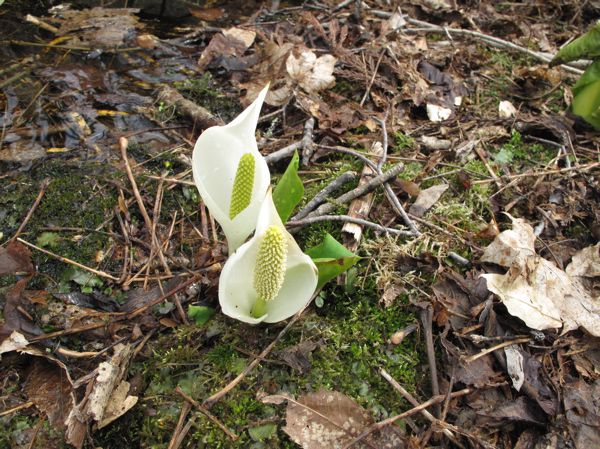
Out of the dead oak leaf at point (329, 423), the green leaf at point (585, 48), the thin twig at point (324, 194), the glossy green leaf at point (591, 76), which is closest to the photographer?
the dead oak leaf at point (329, 423)

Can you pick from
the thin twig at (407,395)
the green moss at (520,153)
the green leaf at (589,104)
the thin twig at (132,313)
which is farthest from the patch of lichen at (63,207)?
the green leaf at (589,104)

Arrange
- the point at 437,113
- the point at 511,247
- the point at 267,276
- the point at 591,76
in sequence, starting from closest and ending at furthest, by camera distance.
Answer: the point at 267,276
the point at 511,247
the point at 591,76
the point at 437,113

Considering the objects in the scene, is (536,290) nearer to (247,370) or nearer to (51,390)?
(247,370)

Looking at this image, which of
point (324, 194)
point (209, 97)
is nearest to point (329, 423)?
point (324, 194)

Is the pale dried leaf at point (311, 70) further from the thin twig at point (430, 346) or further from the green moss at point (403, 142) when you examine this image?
the thin twig at point (430, 346)

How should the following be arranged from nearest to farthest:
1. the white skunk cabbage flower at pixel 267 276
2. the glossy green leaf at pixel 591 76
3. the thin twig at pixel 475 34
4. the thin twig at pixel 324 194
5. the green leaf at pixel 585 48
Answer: the white skunk cabbage flower at pixel 267 276, the thin twig at pixel 324 194, the green leaf at pixel 585 48, the glossy green leaf at pixel 591 76, the thin twig at pixel 475 34

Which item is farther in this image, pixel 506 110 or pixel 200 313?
pixel 506 110
